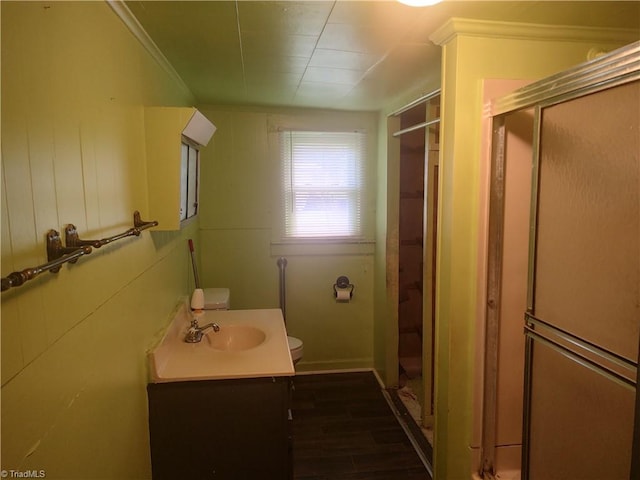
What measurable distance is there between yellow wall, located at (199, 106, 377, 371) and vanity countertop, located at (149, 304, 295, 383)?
999 mm

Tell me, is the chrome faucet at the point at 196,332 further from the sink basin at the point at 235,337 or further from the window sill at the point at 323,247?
the window sill at the point at 323,247

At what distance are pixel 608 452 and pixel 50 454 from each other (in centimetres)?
142

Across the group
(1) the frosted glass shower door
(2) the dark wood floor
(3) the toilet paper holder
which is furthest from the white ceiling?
(2) the dark wood floor

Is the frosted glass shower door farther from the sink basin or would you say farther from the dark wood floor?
the sink basin

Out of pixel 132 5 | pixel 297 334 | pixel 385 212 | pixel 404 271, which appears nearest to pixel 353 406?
pixel 297 334

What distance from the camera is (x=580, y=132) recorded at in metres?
1.25

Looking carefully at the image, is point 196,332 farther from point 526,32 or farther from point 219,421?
point 526,32

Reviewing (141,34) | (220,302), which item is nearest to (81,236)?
(141,34)

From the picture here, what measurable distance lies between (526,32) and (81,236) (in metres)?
1.79

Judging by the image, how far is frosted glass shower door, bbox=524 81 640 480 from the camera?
1103 millimetres

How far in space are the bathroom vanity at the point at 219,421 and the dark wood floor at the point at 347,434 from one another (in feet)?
2.34

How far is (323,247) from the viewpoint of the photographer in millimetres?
3574

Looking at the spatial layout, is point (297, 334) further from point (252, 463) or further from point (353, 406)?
point (252, 463)

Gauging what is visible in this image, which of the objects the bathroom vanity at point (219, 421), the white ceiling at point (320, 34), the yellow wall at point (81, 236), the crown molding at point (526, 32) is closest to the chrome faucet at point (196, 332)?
the bathroom vanity at point (219, 421)
